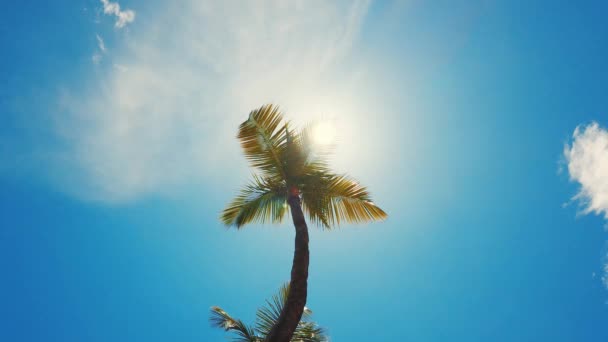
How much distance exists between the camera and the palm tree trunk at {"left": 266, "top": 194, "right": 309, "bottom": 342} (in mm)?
5172

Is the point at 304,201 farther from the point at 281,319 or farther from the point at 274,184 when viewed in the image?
the point at 281,319

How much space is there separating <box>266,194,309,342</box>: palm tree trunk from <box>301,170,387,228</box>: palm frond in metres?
1.46

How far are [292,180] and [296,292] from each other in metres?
3.37

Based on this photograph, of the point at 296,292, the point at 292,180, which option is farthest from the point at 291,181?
the point at 296,292

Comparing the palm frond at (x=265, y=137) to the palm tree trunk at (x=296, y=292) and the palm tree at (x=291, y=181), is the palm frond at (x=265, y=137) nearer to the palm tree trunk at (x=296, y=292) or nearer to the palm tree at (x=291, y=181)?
the palm tree at (x=291, y=181)

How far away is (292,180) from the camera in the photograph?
8383 mm

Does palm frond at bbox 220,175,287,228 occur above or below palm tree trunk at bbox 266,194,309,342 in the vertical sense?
above

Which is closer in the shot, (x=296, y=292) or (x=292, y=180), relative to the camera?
(x=296, y=292)

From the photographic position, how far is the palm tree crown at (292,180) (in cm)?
848

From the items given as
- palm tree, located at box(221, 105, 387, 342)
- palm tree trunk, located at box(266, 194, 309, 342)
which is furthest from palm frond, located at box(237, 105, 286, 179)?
palm tree trunk, located at box(266, 194, 309, 342)

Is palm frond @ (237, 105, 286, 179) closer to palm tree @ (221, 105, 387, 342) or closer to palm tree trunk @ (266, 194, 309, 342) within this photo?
palm tree @ (221, 105, 387, 342)

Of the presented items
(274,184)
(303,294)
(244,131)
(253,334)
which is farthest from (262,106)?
(253,334)

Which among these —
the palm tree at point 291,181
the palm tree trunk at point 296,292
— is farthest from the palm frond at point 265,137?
the palm tree trunk at point 296,292

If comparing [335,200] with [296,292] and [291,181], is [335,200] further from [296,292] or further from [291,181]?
[296,292]
